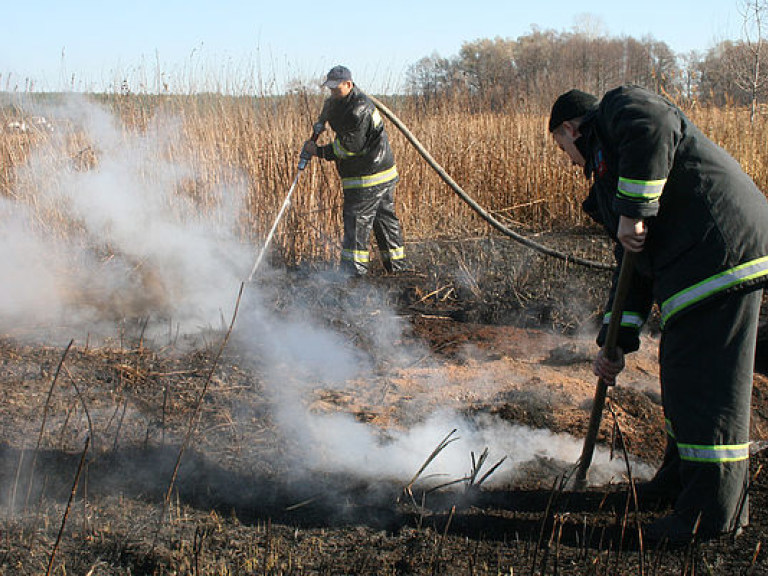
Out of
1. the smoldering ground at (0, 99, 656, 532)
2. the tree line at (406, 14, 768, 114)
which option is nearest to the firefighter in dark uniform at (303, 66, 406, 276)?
the smoldering ground at (0, 99, 656, 532)

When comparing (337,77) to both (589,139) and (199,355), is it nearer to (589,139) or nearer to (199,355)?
(199,355)

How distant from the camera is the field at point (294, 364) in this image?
272 centimetres

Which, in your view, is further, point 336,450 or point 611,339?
point 336,450

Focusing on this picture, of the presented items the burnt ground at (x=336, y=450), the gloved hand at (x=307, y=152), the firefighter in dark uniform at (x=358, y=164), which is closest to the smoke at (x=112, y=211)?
the gloved hand at (x=307, y=152)

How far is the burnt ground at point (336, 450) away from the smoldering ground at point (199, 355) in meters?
0.02

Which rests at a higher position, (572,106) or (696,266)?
(572,106)

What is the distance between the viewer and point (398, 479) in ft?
10.6

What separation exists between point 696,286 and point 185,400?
2956 millimetres

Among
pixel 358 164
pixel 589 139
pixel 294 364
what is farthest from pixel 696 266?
pixel 358 164

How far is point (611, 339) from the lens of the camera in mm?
2900

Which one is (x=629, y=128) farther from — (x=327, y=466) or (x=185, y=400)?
(x=185, y=400)

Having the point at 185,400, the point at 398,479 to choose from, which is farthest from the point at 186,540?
the point at 185,400

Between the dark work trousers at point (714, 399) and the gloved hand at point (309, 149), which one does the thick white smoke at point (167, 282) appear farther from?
the gloved hand at point (309, 149)

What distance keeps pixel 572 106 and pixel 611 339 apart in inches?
41.1
